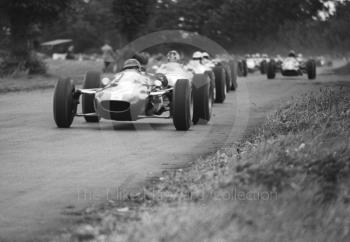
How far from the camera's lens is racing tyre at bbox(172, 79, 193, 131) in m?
14.0

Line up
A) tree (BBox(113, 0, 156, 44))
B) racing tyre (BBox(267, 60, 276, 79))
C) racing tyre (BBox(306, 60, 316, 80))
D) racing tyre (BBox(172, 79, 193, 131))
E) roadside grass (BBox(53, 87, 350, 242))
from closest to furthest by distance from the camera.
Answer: roadside grass (BBox(53, 87, 350, 242)) < racing tyre (BBox(172, 79, 193, 131)) < racing tyre (BBox(306, 60, 316, 80)) < racing tyre (BBox(267, 60, 276, 79)) < tree (BBox(113, 0, 156, 44))

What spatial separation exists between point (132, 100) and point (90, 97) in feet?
5.86

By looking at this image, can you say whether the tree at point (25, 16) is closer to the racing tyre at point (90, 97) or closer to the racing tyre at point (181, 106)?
the racing tyre at point (90, 97)

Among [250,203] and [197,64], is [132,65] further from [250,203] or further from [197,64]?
[197,64]

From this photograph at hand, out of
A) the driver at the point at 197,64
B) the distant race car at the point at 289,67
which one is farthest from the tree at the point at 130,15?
the driver at the point at 197,64

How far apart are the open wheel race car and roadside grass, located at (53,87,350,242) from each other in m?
5.47

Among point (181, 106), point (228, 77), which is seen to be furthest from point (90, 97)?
point (228, 77)

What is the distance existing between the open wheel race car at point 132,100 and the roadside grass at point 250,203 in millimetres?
5474

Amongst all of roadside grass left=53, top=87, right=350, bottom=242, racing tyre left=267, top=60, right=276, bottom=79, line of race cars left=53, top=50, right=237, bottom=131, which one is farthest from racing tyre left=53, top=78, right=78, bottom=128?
racing tyre left=267, top=60, right=276, bottom=79

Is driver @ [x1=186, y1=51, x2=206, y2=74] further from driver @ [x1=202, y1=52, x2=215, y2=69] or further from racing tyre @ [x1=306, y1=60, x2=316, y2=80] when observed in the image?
racing tyre @ [x1=306, y1=60, x2=316, y2=80]

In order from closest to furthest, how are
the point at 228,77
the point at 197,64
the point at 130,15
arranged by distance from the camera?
the point at 197,64 → the point at 228,77 → the point at 130,15

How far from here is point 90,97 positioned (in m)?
15.6

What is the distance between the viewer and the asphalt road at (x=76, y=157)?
7.36 metres

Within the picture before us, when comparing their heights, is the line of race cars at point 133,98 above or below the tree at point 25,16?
below
